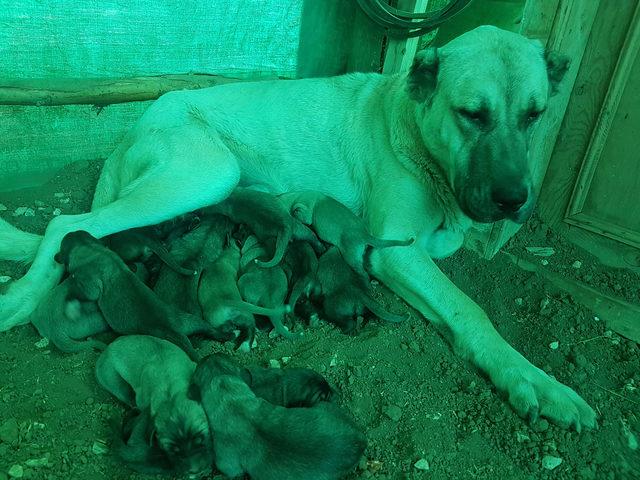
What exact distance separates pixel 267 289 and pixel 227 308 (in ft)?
0.79

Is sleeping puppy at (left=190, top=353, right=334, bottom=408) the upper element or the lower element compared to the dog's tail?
upper

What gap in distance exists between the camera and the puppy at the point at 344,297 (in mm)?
2506

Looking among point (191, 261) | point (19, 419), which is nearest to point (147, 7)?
point (191, 261)

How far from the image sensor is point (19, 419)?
6.44 ft

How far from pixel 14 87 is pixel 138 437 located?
257cm

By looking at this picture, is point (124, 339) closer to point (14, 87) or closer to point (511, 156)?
point (511, 156)

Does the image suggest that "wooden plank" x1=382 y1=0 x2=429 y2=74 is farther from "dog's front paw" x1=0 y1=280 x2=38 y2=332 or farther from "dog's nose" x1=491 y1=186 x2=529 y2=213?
"dog's front paw" x1=0 y1=280 x2=38 y2=332

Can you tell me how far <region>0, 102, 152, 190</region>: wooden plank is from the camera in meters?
3.38

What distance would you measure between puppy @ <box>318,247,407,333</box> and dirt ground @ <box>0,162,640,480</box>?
0.08 meters

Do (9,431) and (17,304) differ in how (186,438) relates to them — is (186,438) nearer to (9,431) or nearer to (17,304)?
(9,431)

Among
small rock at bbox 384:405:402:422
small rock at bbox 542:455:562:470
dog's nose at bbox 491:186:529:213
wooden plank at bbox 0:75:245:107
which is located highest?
dog's nose at bbox 491:186:529:213

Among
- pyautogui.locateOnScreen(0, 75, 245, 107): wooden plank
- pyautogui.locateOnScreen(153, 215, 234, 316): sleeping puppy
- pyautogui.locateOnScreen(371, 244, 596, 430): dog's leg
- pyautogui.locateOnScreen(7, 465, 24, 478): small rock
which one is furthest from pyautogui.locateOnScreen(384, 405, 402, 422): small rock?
pyautogui.locateOnScreen(0, 75, 245, 107): wooden plank

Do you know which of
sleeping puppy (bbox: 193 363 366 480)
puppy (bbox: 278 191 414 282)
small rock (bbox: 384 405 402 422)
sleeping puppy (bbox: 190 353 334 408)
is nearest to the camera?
sleeping puppy (bbox: 193 363 366 480)

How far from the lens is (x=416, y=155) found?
9.34ft
